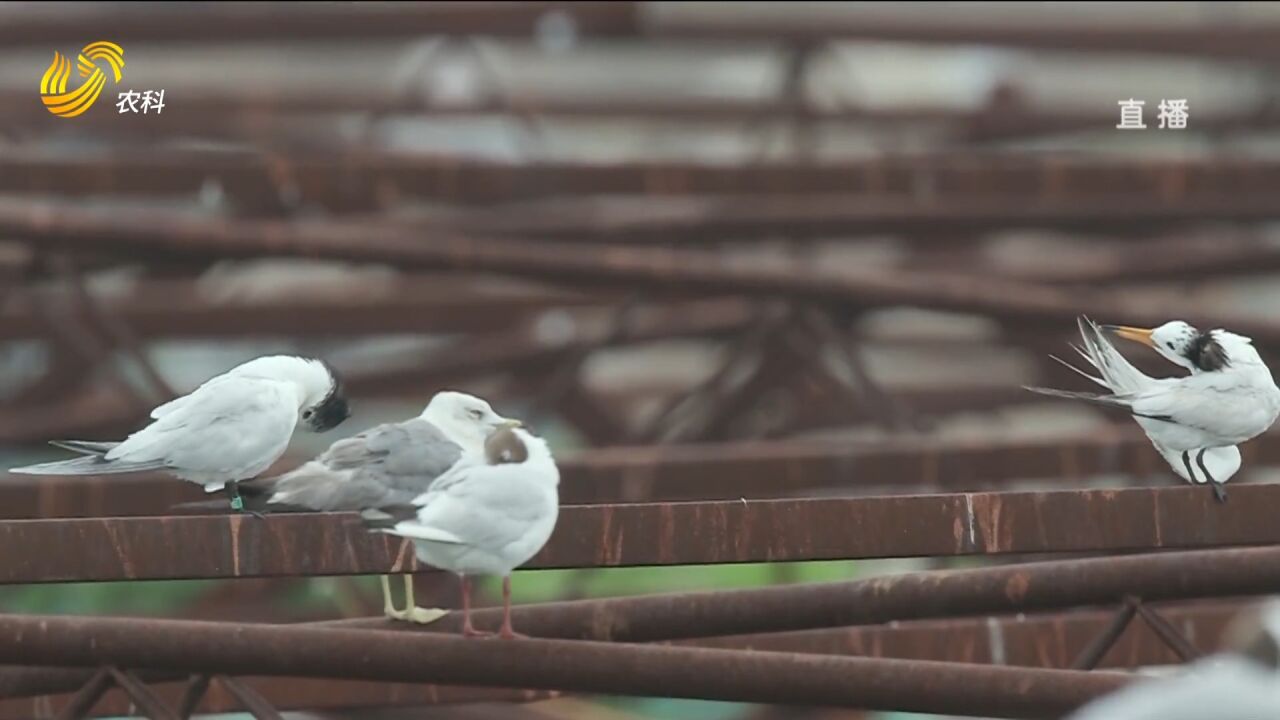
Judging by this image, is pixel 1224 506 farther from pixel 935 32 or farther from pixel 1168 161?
pixel 935 32

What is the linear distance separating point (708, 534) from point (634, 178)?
21.6 feet

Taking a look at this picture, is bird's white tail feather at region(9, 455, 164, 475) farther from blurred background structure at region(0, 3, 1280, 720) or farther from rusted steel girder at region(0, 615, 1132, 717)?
rusted steel girder at region(0, 615, 1132, 717)

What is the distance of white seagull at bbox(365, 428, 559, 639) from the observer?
409 cm

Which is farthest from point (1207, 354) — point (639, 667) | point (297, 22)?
point (297, 22)

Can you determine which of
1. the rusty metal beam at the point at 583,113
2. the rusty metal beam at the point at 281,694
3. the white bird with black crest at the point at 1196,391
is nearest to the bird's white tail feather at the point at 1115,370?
the white bird with black crest at the point at 1196,391

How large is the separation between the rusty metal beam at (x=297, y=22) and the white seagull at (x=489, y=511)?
8487 millimetres

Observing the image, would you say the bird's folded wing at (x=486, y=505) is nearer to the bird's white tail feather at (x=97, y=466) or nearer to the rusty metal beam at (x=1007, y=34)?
the bird's white tail feather at (x=97, y=466)

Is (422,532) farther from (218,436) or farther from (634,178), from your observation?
(634,178)

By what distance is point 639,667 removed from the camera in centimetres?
502

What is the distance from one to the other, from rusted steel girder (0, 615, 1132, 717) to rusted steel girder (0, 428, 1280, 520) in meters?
3.53

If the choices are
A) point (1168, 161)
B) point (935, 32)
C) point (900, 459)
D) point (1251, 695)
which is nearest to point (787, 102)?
point (935, 32)

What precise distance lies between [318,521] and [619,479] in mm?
4099

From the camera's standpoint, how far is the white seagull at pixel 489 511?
13.4ft

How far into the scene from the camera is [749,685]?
5113mm
